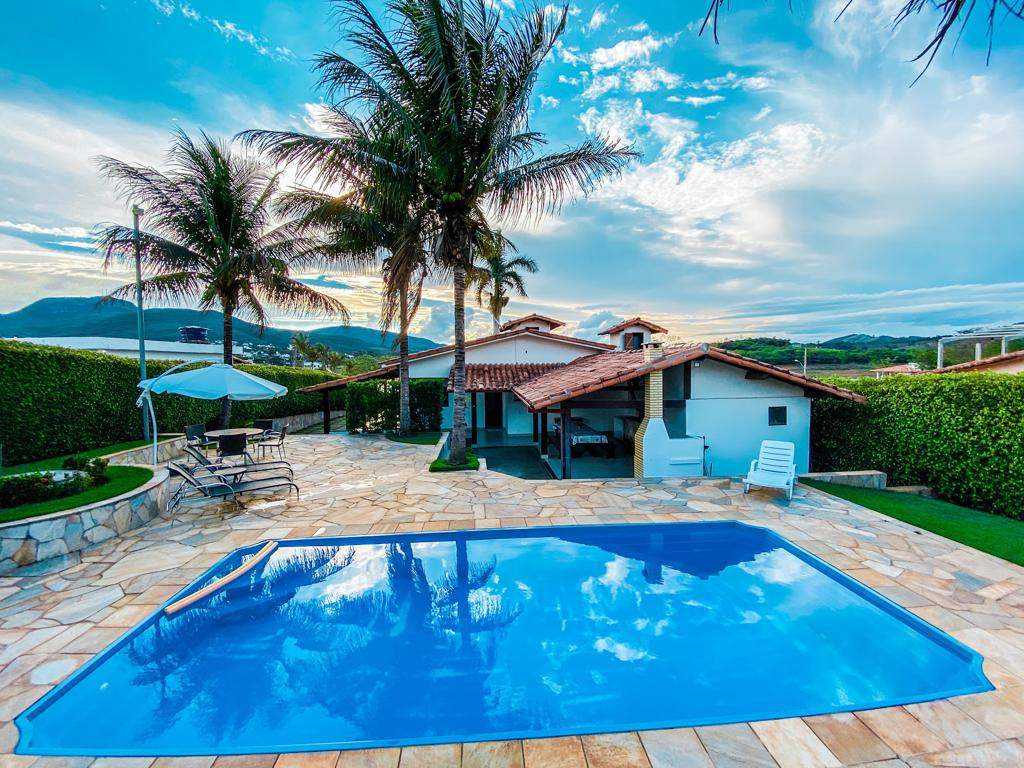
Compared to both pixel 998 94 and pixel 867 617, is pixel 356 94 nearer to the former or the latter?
pixel 998 94

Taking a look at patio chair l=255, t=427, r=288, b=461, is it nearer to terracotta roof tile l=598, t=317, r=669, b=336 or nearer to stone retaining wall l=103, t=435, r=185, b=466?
stone retaining wall l=103, t=435, r=185, b=466

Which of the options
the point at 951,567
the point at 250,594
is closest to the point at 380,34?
the point at 250,594

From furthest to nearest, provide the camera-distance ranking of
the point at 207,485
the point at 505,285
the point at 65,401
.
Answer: the point at 505,285
the point at 65,401
the point at 207,485

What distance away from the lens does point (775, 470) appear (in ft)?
32.2

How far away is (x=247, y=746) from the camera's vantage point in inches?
133

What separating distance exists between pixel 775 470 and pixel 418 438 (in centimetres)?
1417

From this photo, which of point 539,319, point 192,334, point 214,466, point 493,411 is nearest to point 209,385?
point 214,466

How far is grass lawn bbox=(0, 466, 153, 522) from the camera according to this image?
642 centimetres

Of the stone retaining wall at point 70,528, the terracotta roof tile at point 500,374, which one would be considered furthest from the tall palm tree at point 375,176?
the stone retaining wall at point 70,528

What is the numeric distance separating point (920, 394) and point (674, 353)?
606cm

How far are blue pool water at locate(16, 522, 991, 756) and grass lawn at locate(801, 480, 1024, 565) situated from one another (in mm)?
3163

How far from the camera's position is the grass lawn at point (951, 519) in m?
6.84

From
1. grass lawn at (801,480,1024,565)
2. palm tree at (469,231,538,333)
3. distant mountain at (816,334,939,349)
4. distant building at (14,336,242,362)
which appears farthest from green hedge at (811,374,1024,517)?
distant mountain at (816,334,939,349)

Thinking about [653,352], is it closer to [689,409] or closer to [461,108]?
[689,409]
